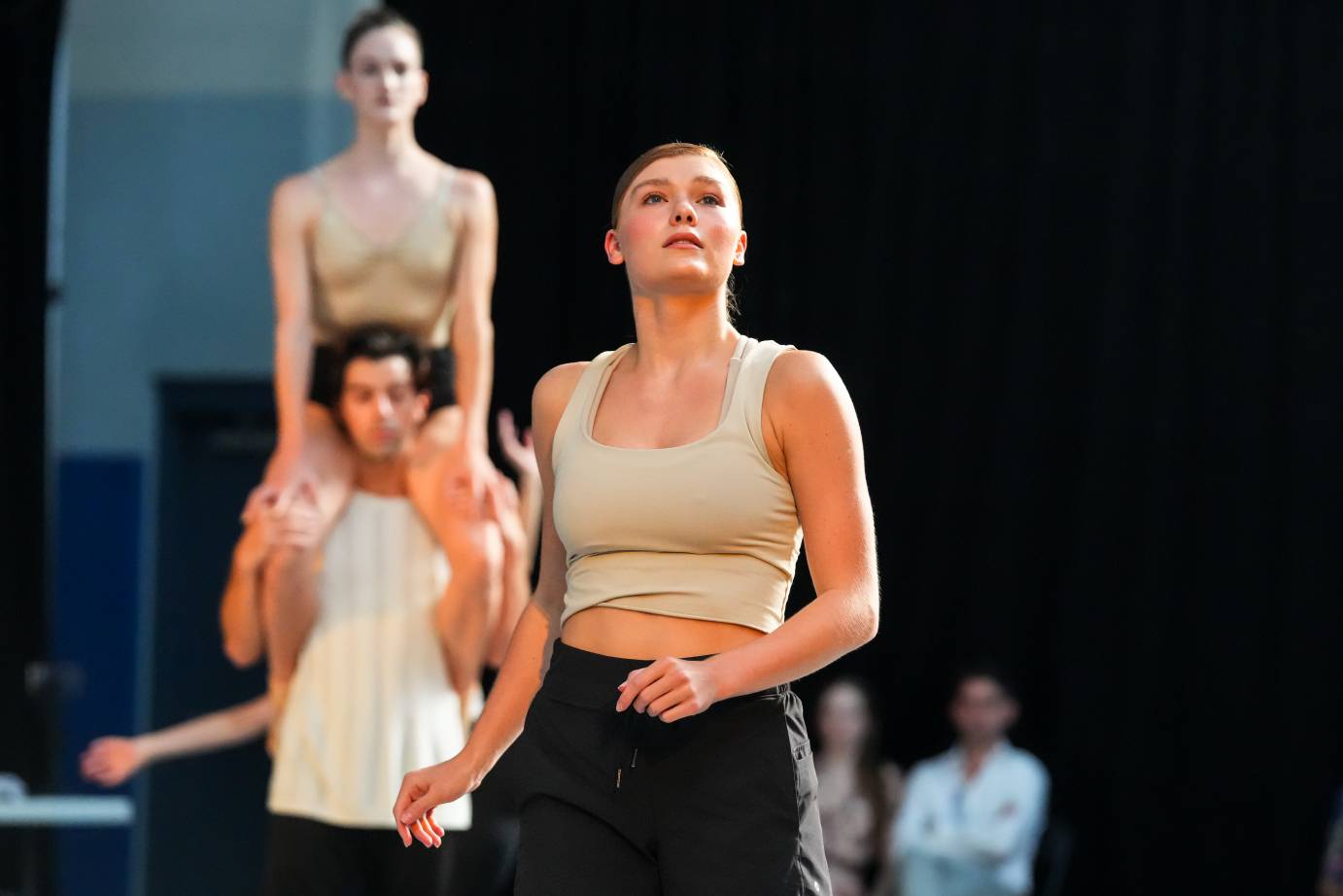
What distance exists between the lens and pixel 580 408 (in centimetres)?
219

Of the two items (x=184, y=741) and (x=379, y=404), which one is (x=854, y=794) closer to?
(x=184, y=741)

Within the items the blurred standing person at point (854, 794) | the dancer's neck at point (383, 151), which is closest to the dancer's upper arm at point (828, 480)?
the dancer's neck at point (383, 151)

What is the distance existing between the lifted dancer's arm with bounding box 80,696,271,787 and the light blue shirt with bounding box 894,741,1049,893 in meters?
2.23

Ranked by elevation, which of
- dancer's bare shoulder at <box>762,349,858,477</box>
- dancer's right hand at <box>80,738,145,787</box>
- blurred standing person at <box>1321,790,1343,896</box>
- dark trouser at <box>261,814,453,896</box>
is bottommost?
blurred standing person at <box>1321,790,1343,896</box>

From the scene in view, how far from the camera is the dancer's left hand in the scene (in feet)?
5.99

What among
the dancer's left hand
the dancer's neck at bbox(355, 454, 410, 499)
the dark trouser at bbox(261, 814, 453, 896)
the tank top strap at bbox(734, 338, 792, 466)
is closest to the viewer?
the dancer's left hand

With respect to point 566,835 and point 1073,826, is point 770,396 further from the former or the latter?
point 1073,826

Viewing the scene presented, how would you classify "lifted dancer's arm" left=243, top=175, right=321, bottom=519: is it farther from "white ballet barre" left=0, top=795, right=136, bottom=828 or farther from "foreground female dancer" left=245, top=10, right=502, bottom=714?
"white ballet barre" left=0, top=795, right=136, bottom=828

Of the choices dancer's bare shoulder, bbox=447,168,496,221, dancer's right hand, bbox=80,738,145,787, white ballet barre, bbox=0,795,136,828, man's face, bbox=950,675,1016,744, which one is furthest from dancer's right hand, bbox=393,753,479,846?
man's face, bbox=950,675,1016,744

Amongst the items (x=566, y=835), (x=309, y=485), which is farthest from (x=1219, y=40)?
(x=566, y=835)

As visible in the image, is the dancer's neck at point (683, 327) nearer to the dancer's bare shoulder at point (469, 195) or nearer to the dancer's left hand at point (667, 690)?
the dancer's left hand at point (667, 690)

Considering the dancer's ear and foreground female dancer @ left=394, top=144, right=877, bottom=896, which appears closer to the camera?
foreground female dancer @ left=394, top=144, right=877, bottom=896

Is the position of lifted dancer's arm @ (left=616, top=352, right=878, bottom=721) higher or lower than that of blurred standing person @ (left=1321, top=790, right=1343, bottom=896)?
higher

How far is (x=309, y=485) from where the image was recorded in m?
3.73
